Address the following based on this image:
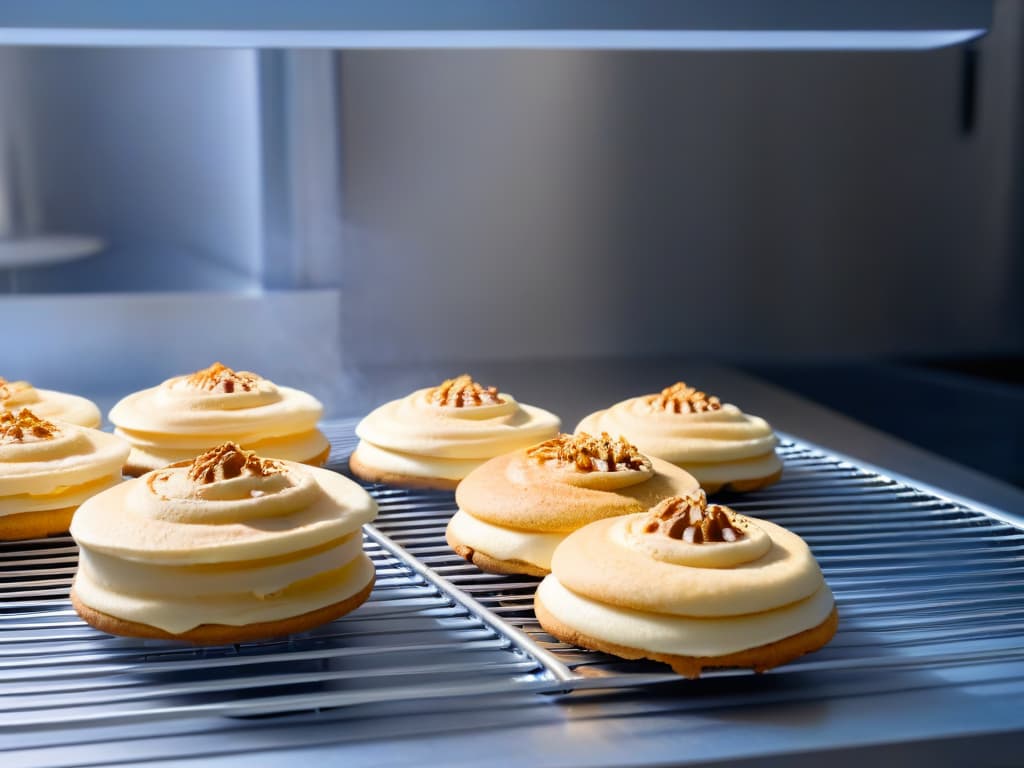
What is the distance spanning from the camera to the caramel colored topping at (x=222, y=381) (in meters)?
1.93

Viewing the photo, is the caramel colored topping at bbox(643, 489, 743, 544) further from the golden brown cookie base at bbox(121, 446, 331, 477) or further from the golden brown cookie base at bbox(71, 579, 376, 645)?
the golden brown cookie base at bbox(121, 446, 331, 477)

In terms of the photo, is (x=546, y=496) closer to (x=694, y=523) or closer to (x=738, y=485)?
(x=694, y=523)

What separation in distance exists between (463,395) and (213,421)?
44cm

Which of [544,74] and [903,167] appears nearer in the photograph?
[544,74]

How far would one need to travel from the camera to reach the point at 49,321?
2.87 metres

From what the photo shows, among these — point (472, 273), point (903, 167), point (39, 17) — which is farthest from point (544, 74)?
point (39, 17)

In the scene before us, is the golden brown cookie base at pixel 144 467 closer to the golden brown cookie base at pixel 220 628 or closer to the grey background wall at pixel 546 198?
the golden brown cookie base at pixel 220 628

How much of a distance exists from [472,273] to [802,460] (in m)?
1.59

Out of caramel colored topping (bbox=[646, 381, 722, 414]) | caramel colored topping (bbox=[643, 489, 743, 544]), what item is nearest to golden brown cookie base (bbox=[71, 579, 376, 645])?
caramel colored topping (bbox=[643, 489, 743, 544])

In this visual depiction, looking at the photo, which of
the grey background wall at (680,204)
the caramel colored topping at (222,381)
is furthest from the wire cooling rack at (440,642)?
the grey background wall at (680,204)

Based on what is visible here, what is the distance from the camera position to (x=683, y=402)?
1.95 metres

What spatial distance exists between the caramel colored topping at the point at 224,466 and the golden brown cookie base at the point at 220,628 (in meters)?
0.18

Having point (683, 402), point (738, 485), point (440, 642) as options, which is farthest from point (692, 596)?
point (683, 402)

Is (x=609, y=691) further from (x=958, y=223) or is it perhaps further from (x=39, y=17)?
(x=958, y=223)
